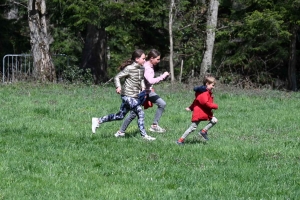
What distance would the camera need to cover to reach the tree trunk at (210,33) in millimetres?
31859

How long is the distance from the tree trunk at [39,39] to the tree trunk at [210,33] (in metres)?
7.58

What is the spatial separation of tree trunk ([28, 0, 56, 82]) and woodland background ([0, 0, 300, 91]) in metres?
0.07

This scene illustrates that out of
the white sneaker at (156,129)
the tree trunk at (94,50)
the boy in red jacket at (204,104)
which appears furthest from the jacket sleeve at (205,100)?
the tree trunk at (94,50)

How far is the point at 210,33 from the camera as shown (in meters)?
32.6

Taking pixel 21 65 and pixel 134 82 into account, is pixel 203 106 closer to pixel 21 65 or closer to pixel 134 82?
pixel 134 82

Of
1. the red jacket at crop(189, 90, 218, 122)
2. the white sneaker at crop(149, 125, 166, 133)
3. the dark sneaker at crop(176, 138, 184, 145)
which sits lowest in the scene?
the white sneaker at crop(149, 125, 166, 133)

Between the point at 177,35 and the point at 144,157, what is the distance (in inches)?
914

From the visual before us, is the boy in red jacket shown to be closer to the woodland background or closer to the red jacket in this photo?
the red jacket

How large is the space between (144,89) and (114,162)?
299 cm

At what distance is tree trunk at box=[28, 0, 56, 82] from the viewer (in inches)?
1075

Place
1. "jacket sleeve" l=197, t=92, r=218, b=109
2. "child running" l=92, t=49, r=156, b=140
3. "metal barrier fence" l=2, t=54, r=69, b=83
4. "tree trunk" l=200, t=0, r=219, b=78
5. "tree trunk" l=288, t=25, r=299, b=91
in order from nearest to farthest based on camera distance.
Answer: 1. "jacket sleeve" l=197, t=92, r=218, b=109
2. "child running" l=92, t=49, r=156, b=140
3. "metal barrier fence" l=2, t=54, r=69, b=83
4. "tree trunk" l=288, t=25, r=299, b=91
5. "tree trunk" l=200, t=0, r=219, b=78

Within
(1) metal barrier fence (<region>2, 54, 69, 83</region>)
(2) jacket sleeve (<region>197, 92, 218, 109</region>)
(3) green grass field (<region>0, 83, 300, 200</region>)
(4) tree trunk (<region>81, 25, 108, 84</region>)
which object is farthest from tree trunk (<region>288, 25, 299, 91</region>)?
(2) jacket sleeve (<region>197, 92, 218, 109</region>)

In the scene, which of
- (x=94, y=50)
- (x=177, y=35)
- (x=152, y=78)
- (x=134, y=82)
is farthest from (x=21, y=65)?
(x=134, y=82)

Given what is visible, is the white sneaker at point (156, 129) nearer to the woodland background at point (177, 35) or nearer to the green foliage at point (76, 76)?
the green foliage at point (76, 76)
